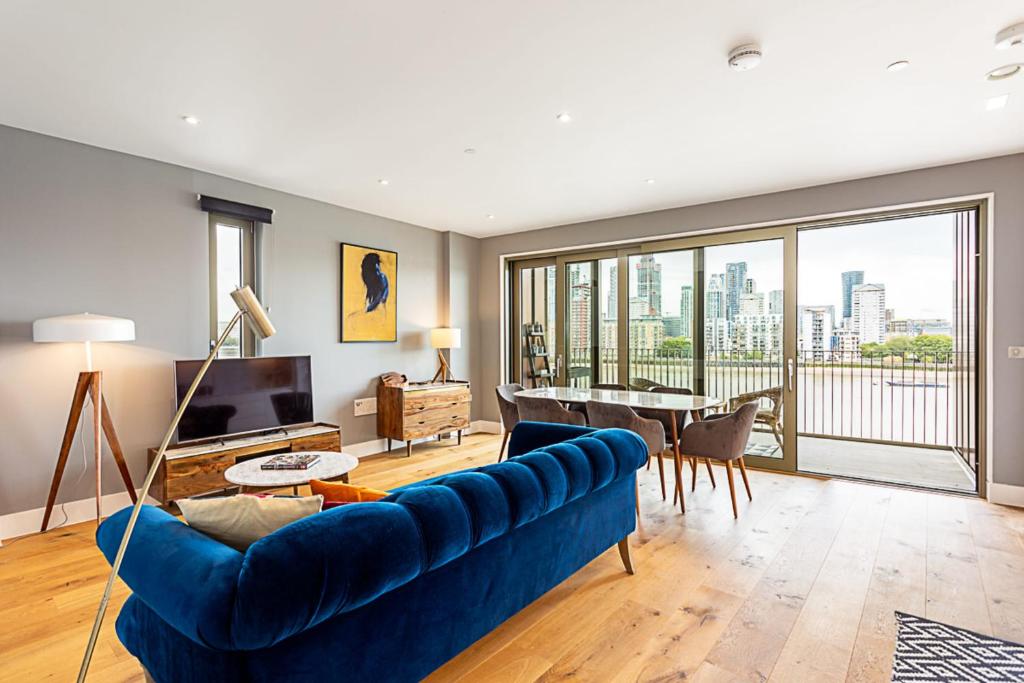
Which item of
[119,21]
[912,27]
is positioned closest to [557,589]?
[912,27]

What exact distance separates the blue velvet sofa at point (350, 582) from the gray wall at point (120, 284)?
2582 millimetres

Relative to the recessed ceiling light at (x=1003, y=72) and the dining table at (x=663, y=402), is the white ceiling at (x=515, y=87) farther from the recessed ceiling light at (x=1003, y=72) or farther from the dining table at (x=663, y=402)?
the dining table at (x=663, y=402)

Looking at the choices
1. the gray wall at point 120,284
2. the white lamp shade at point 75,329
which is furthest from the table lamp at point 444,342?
the white lamp shade at point 75,329

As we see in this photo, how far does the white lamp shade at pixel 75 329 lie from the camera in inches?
121

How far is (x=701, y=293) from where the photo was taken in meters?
5.25

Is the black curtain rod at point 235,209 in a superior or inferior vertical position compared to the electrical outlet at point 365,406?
superior

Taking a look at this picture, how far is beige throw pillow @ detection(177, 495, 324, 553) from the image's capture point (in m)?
1.45

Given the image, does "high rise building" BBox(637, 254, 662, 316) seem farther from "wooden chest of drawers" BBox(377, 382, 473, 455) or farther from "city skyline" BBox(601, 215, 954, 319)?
"wooden chest of drawers" BBox(377, 382, 473, 455)

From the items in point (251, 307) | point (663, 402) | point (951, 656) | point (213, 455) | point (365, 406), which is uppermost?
point (251, 307)

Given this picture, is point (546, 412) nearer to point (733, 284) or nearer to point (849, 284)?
point (733, 284)

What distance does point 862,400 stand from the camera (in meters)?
6.34

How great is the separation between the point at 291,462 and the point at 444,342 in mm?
2893

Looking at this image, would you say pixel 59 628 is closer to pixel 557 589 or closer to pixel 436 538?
pixel 436 538

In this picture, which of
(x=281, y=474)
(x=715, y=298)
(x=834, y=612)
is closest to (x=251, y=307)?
(x=281, y=474)
